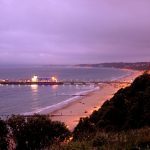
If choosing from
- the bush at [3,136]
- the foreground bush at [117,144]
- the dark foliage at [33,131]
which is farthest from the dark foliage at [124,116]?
the foreground bush at [117,144]

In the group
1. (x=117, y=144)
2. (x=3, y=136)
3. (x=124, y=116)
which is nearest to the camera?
(x=117, y=144)

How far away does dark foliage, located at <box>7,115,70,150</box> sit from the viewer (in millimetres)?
19125

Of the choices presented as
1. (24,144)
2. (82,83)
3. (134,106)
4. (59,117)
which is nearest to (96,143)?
(24,144)

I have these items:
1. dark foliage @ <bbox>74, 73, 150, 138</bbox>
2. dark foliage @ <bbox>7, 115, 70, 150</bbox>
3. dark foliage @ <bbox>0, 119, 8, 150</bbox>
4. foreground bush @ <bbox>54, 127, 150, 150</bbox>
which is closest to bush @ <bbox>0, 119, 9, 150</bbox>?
dark foliage @ <bbox>0, 119, 8, 150</bbox>

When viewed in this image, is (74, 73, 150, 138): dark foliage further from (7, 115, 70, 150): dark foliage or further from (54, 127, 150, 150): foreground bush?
(54, 127, 150, 150): foreground bush

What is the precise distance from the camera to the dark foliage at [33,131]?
19.1 metres

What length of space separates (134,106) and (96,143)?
16.4 meters

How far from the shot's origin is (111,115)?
26.1m

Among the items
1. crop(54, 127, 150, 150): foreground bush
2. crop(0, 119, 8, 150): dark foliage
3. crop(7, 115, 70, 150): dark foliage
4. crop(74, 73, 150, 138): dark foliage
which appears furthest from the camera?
crop(74, 73, 150, 138): dark foliage

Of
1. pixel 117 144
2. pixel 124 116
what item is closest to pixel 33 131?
pixel 124 116

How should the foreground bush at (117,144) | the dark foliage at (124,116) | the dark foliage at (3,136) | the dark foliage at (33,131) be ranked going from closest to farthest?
the foreground bush at (117,144)
the dark foliage at (33,131)
the dark foliage at (3,136)
the dark foliage at (124,116)

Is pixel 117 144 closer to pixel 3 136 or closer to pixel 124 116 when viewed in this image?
pixel 3 136

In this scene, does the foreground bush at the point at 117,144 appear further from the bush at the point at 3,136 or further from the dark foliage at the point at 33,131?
the bush at the point at 3,136

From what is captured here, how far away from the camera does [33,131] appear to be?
797 inches
